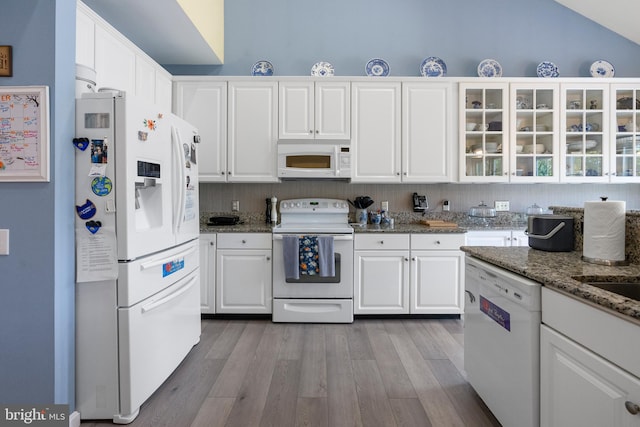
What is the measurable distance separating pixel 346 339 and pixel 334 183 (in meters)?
1.67

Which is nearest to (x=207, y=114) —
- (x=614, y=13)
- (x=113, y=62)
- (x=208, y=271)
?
(x=113, y=62)

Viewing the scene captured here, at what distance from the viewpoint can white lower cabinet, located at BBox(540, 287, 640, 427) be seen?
3.00 ft

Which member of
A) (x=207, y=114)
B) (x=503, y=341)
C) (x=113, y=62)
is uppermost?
(x=113, y=62)

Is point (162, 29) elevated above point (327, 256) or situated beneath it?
elevated above

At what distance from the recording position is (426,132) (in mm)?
3293

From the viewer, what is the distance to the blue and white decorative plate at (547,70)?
3.55 m

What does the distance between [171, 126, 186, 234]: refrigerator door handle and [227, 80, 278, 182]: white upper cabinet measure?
1201mm

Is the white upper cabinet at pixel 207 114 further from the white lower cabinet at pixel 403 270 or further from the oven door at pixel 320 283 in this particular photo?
the white lower cabinet at pixel 403 270

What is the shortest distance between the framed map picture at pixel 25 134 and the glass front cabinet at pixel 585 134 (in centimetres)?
421

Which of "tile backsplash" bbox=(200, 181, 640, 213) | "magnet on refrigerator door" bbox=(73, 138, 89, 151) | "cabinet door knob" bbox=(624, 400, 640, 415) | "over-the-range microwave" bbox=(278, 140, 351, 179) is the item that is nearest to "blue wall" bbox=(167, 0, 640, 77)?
"over-the-range microwave" bbox=(278, 140, 351, 179)

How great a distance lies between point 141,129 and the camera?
69.4 inches

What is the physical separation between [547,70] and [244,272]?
392cm

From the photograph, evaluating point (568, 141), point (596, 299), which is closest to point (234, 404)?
point (596, 299)

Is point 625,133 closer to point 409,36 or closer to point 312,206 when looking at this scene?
point 409,36
